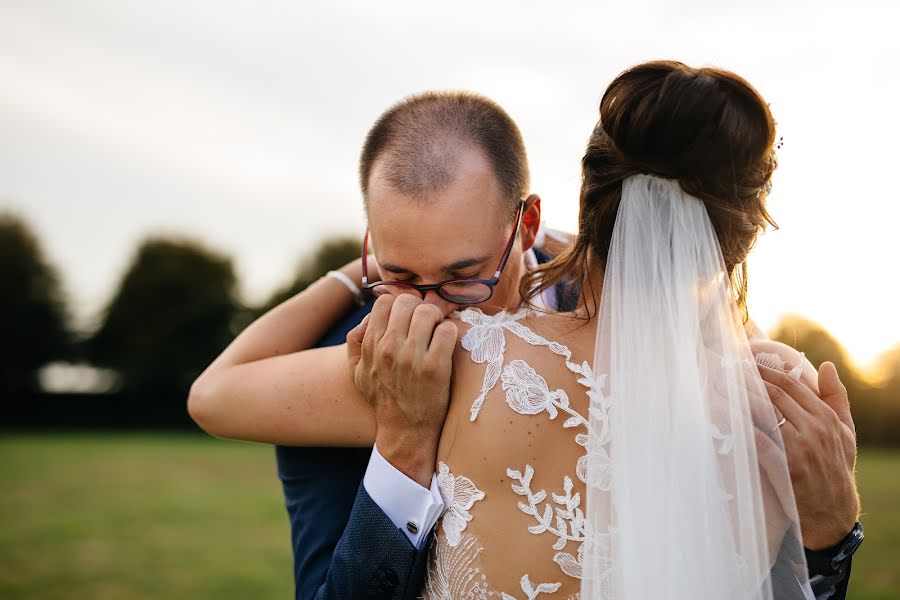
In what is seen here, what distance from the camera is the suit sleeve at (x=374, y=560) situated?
2.19m

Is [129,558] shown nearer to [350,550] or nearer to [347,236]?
[350,550]

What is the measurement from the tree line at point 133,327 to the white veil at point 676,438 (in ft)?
150

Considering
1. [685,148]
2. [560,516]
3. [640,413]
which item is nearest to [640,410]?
[640,413]

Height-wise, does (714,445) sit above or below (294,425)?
above

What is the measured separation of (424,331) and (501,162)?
3.49 ft

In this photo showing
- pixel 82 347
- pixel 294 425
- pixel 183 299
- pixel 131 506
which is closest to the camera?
pixel 294 425

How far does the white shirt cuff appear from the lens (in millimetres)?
2148

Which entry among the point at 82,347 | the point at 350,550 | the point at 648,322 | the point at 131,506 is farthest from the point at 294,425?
the point at 82,347

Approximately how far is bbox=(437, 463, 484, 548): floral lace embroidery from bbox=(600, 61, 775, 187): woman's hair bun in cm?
97

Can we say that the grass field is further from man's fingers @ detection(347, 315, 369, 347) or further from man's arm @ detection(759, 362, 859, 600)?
man's arm @ detection(759, 362, 859, 600)

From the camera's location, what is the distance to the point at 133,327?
51938 mm

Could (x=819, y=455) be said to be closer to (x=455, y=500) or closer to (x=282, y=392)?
(x=455, y=500)

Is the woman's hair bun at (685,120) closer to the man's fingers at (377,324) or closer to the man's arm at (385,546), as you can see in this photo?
the man's fingers at (377,324)

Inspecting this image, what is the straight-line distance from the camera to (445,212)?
2.66 metres
